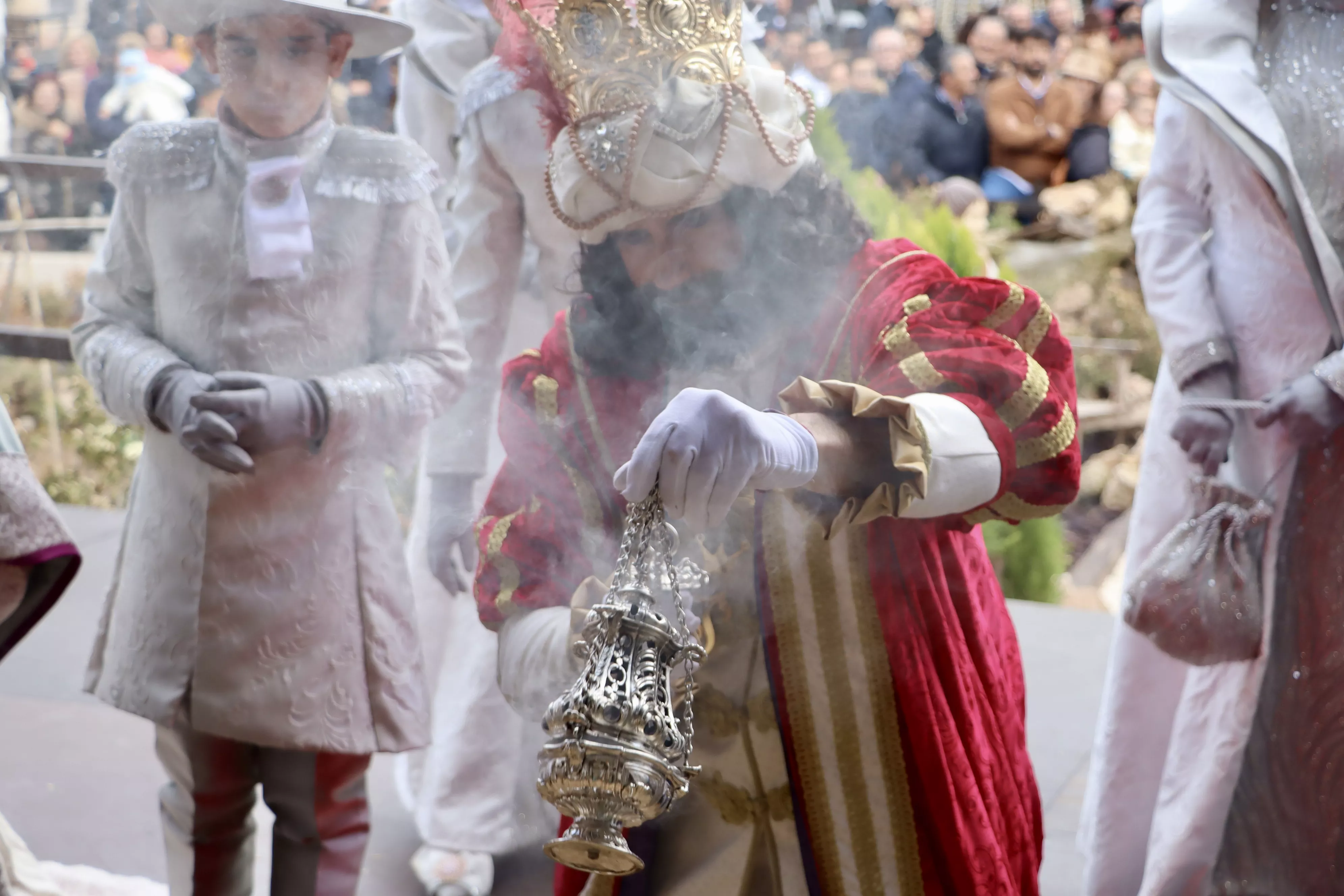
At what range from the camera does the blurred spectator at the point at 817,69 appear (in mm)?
1658

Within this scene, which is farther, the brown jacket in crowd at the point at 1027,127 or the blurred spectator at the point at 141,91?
the brown jacket in crowd at the point at 1027,127

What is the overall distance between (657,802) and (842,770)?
1.27 feet

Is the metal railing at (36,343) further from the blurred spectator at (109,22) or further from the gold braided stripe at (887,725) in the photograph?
the gold braided stripe at (887,725)

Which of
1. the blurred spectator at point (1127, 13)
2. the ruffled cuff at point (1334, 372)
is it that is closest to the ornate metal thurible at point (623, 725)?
the ruffled cuff at point (1334, 372)

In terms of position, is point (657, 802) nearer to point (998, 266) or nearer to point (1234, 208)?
point (1234, 208)

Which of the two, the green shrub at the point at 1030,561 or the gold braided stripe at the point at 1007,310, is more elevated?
the gold braided stripe at the point at 1007,310

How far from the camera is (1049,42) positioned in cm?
279

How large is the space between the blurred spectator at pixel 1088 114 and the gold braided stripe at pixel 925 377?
65.3 inches

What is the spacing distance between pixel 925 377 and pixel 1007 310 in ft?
0.48

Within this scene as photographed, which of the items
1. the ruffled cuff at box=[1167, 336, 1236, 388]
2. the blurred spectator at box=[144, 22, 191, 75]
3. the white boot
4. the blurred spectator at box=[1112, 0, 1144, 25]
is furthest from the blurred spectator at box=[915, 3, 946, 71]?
the white boot

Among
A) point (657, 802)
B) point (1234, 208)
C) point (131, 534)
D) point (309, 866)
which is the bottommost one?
point (309, 866)

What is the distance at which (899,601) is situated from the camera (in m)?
1.38

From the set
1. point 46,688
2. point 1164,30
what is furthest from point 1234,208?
point 46,688

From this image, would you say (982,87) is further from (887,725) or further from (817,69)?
(887,725)
